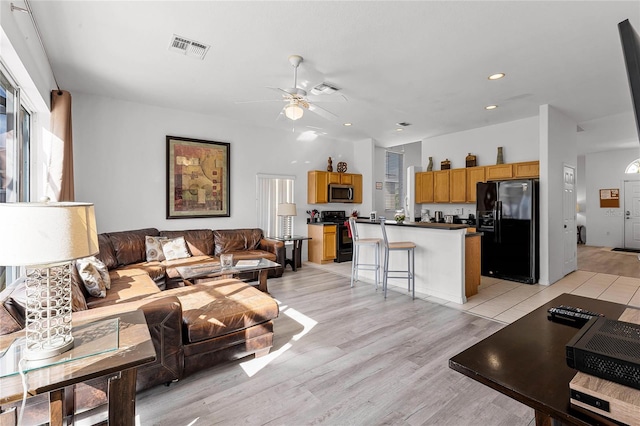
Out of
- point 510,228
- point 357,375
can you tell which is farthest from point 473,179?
point 357,375

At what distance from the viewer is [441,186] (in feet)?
21.9

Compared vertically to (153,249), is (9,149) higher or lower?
higher

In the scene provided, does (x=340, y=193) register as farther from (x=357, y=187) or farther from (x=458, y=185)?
(x=458, y=185)

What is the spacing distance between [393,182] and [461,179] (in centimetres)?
279

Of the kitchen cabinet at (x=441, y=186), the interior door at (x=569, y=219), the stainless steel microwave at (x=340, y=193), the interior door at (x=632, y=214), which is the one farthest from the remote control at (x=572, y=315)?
the interior door at (x=632, y=214)

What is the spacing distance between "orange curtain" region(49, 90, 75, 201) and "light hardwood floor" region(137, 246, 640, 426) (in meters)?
2.71

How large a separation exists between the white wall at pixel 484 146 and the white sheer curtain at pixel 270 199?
3.40m

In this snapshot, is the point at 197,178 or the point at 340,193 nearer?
the point at 197,178

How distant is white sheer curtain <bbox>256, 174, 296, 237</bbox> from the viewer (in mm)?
6219

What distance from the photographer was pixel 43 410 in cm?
167

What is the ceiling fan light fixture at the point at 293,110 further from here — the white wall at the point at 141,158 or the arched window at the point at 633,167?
the arched window at the point at 633,167

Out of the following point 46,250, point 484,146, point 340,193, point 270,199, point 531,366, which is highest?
point 484,146

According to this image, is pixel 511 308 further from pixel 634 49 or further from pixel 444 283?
pixel 634 49

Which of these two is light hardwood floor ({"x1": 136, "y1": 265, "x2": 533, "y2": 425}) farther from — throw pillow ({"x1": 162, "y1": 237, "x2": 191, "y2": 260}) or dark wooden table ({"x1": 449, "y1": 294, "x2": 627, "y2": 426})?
throw pillow ({"x1": 162, "y1": 237, "x2": 191, "y2": 260})
